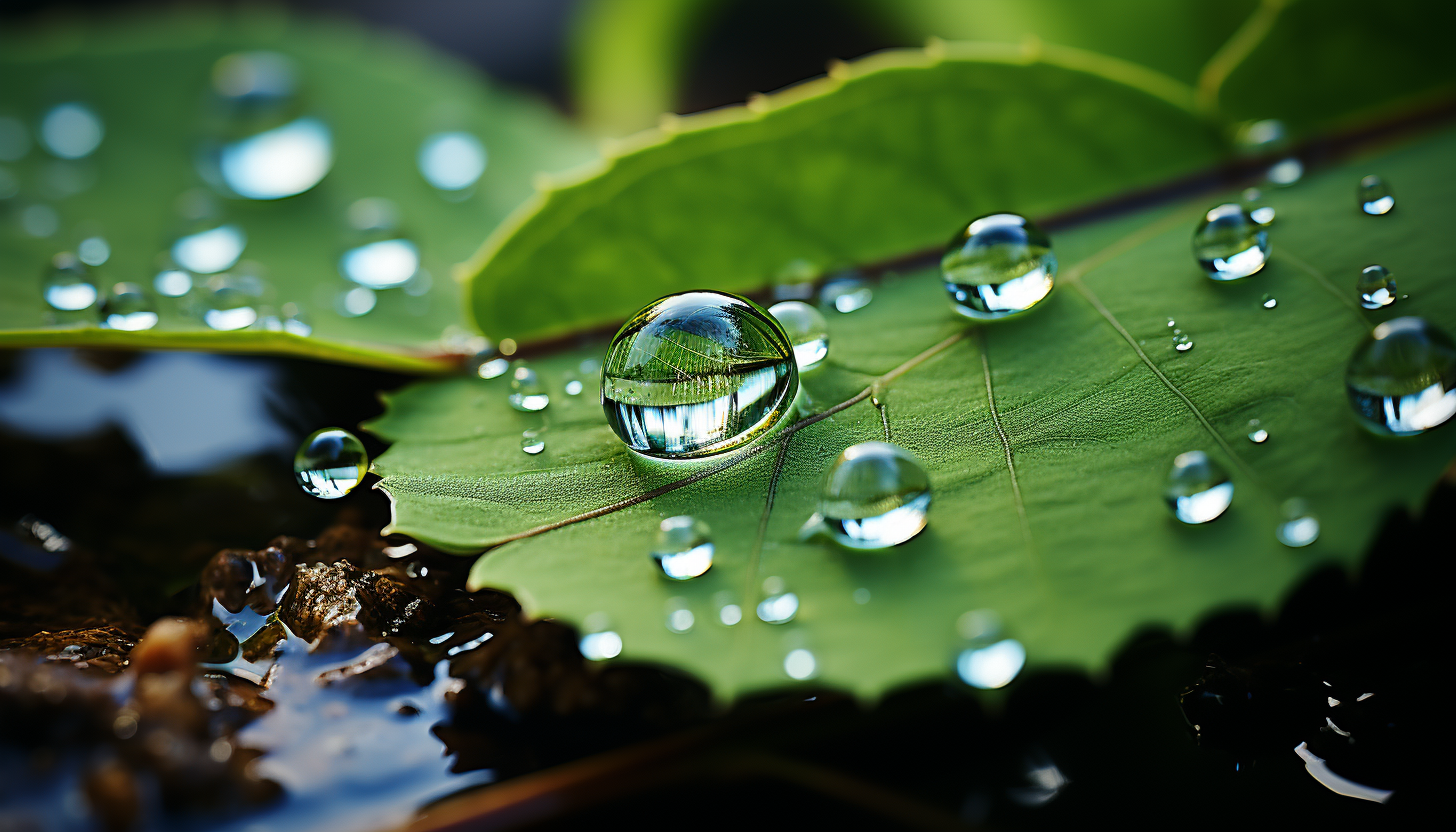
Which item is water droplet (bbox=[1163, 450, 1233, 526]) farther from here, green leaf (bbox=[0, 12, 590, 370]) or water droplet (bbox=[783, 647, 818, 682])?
green leaf (bbox=[0, 12, 590, 370])

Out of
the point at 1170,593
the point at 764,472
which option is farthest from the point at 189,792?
the point at 1170,593

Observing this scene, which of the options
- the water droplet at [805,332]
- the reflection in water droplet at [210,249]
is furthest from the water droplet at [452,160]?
the water droplet at [805,332]

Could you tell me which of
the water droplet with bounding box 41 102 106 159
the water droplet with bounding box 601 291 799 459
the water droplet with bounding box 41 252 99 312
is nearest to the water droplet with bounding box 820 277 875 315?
the water droplet with bounding box 601 291 799 459

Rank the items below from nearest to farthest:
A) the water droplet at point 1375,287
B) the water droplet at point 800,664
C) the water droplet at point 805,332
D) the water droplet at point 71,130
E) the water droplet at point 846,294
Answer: the water droplet at point 800,664 < the water droplet at point 1375,287 < the water droplet at point 805,332 < the water droplet at point 846,294 < the water droplet at point 71,130

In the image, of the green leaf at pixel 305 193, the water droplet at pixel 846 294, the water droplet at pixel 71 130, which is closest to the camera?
the water droplet at pixel 846 294

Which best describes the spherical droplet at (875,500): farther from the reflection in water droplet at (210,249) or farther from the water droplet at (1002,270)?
the reflection in water droplet at (210,249)

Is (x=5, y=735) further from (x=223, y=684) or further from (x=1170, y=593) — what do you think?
(x=1170, y=593)

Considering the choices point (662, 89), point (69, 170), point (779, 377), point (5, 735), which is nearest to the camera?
point (5, 735)
